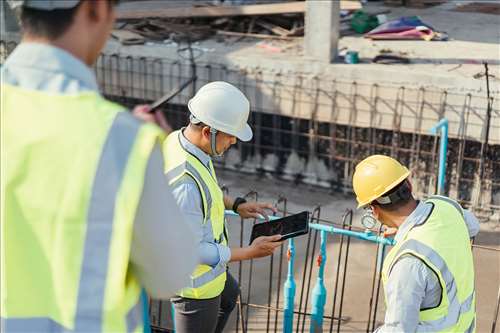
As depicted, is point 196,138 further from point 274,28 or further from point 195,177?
point 274,28

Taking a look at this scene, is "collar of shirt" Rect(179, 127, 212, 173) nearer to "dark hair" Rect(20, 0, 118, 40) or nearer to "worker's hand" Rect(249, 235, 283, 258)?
"worker's hand" Rect(249, 235, 283, 258)

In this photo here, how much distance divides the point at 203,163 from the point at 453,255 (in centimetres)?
129

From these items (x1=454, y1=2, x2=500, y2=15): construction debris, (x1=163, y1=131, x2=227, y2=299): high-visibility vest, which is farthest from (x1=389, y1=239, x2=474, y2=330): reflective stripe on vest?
(x1=454, y1=2, x2=500, y2=15): construction debris

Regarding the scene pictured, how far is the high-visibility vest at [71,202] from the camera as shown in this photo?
1.46 meters

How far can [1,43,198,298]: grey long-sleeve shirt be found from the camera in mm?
1493

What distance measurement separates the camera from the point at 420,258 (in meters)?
2.88

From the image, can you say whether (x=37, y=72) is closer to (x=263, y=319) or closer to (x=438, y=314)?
(x=438, y=314)

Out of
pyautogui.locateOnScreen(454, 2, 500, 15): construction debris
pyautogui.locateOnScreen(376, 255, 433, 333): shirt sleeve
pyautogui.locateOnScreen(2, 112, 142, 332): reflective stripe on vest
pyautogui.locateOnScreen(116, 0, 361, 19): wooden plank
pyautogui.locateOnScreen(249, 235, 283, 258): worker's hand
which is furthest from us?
pyautogui.locateOnScreen(454, 2, 500, 15): construction debris

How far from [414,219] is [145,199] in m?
1.82

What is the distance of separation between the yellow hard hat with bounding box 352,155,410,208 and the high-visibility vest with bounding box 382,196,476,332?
0.19 meters

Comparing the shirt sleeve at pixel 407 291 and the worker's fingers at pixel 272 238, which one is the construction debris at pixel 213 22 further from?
the shirt sleeve at pixel 407 291

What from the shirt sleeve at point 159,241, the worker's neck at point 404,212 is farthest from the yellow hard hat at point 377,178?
the shirt sleeve at point 159,241

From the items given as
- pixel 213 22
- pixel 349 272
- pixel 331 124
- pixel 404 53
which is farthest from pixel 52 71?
pixel 213 22

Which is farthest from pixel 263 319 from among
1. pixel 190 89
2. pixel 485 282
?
pixel 190 89
